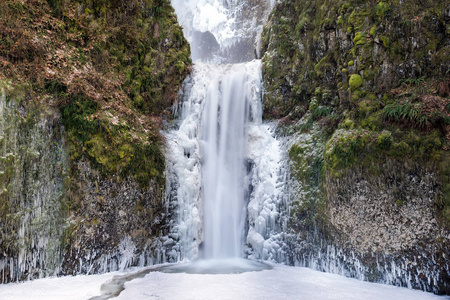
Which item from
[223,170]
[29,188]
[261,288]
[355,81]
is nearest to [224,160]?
[223,170]

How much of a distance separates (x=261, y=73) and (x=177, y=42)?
11.2 ft

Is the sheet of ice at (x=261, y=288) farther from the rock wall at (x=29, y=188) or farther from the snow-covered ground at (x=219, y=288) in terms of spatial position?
the rock wall at (x=29, y=188)

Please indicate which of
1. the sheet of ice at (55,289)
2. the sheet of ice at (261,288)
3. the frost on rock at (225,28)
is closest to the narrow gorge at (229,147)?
the sheet of ice at (55,289)

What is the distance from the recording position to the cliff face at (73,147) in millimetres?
5379

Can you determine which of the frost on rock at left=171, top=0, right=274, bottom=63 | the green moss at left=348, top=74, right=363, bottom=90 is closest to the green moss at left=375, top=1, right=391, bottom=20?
the green moss at left=348, top=74, right=363, bottom=90

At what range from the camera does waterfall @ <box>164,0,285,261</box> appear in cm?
777

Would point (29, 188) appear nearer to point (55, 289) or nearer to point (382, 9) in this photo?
point (55, 289)

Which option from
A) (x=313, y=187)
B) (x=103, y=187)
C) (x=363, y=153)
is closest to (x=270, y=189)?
(x=313, y=187)

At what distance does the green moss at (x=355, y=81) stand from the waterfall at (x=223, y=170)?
2739mm

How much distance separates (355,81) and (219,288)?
5.77m

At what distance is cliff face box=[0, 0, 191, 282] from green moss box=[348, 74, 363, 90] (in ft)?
17.9

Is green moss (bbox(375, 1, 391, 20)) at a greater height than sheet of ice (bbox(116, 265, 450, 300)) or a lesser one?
greater

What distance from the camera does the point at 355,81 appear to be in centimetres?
701

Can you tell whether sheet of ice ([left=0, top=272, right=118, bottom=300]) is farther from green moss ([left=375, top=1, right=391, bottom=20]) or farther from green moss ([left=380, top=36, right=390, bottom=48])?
green moss ([left=375, top=1, right=391, bottom=20])
